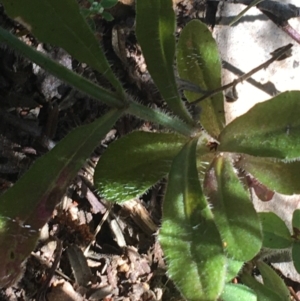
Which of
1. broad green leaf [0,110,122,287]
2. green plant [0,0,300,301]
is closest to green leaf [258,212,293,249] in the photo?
green plant [0,0,300,301]

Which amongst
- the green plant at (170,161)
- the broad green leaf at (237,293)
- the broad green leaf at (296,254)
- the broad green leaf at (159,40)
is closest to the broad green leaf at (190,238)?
the green plant at (170,161)

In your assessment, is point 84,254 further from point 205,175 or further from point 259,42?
point 259,42

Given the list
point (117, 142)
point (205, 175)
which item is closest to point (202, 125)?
point (205, 175)

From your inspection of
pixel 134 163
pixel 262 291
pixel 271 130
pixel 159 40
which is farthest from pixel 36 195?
pixel 262 291

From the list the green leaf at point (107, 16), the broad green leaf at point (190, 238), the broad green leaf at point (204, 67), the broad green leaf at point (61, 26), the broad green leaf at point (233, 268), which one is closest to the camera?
the broad green leaf at point (190, 238)

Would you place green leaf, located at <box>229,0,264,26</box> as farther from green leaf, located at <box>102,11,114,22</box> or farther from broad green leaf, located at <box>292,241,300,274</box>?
broad green leaf, located at <box>292,241,300,274</box>

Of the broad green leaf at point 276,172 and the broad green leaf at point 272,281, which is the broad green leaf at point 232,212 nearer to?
the broad green leaf at point 276,172
